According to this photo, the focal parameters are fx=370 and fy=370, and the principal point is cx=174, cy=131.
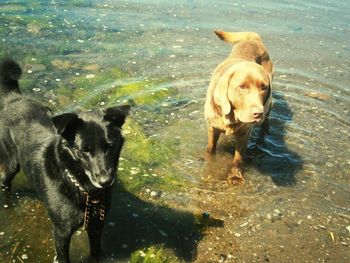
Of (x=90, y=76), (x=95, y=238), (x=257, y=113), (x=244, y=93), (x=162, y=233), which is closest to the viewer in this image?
(x=95, y=238)

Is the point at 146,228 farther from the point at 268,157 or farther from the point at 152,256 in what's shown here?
the point at 268,157

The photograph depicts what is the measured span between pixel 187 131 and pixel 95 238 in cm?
373

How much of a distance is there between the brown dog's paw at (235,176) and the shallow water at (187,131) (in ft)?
0.44

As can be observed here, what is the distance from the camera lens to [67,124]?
3.38 m

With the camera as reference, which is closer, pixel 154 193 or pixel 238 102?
pixel 238 102

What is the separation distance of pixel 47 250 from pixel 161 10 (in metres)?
12.5

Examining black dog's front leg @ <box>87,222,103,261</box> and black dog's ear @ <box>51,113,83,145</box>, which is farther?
black dog's front leg @ <box>87,222,103,261</box>

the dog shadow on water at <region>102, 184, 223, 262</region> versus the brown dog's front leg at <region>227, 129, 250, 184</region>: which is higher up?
the brown dog's front leg at <region>227, 129, 250, 184</region>

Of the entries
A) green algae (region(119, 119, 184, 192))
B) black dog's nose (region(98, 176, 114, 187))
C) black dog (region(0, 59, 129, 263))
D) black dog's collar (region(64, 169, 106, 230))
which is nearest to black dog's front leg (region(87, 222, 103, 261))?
black dog (region(0, 59, 129, 263))

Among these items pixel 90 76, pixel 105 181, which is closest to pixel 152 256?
pixel 105 181

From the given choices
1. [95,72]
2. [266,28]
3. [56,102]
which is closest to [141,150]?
[56,102]

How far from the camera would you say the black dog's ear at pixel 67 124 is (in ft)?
11.0

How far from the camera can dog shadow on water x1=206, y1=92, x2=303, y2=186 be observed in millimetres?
6648

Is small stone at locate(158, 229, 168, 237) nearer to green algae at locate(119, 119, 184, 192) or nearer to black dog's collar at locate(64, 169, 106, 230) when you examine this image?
green algae at locate(119, 119, 184, 192)
